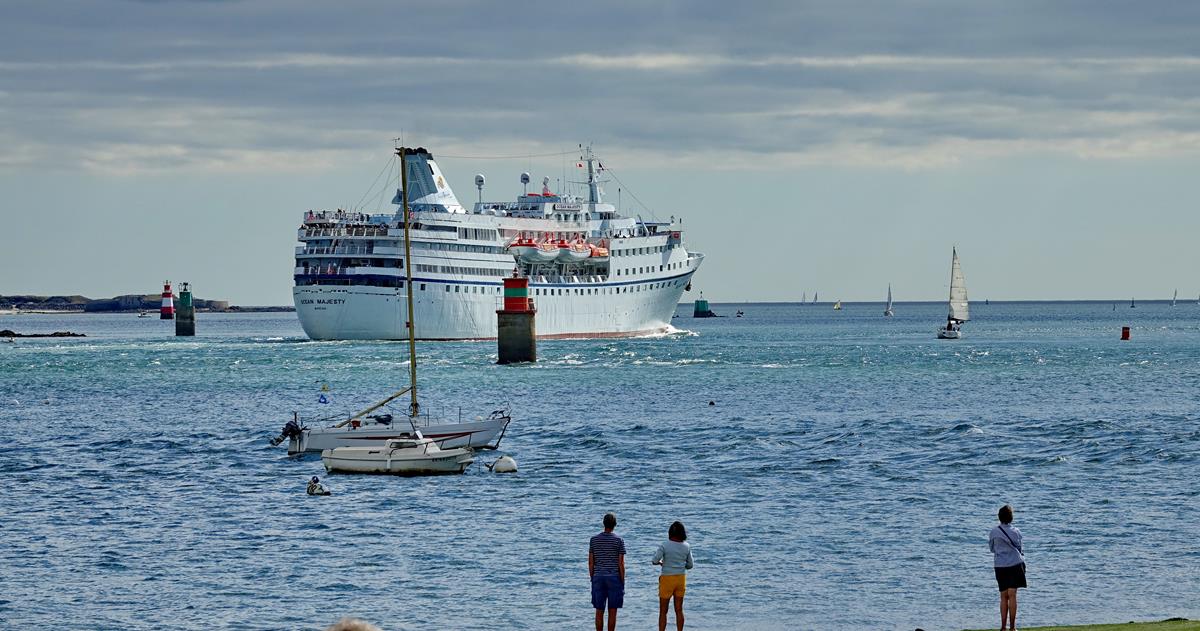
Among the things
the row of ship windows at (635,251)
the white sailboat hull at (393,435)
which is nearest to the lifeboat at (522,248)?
the row of ship windows at (635,251)

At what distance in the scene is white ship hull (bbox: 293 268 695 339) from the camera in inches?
5507

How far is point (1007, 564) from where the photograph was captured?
81.3ft

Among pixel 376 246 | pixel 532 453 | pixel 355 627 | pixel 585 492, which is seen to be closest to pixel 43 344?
pixel 376 246

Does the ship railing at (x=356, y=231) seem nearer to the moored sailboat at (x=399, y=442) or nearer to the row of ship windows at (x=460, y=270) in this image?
the row of ship windows at (x=460, y=270)

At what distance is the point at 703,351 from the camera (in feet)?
467

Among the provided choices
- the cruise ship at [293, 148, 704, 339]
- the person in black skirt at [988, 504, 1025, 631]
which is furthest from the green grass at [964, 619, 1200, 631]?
the cruise ship at [293, 148, 704, 339]

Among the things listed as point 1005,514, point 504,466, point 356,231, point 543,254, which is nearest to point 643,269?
point 543,254

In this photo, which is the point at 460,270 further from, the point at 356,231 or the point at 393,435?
the point at 393,435

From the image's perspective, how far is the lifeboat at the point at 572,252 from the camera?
515 feet

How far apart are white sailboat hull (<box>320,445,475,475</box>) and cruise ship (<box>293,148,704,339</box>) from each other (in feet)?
282

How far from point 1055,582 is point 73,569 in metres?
19.7

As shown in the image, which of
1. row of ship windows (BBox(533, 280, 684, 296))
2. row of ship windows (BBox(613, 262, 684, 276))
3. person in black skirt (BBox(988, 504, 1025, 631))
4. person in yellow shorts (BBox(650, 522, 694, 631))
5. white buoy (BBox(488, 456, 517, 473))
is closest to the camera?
person in yellow shorts (BBox(650, 522, 694, 631))

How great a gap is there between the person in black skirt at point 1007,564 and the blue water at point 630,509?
356 cm

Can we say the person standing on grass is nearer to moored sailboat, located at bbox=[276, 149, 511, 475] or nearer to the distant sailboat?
moored sailboat, located at bbox=[276, 149, 511, 475]
